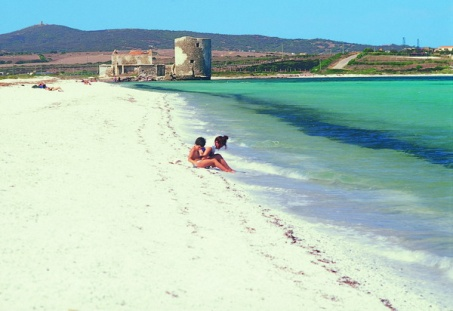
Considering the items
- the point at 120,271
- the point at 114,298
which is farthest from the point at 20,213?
the point at 114,298

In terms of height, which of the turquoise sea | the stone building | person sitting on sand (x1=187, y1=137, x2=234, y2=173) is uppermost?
the stone building

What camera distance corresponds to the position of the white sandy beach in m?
4.26

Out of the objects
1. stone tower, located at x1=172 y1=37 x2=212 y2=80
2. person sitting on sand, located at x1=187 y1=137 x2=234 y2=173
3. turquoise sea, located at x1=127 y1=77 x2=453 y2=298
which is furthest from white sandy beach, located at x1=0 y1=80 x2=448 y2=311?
stone tower, located at x1=172 y1=37 x2=212 y2=80

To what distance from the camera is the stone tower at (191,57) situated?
244ft

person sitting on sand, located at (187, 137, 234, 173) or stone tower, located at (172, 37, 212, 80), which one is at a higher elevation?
stone tower, located at (172, 37, 212, 80)

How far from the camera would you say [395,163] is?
476 inches

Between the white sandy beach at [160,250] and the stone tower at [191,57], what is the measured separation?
66293 millimetres

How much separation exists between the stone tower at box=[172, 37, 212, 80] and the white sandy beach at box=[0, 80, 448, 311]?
217ft

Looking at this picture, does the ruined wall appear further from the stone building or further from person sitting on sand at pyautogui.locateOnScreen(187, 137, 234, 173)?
person sitting on sand at pyautogui.locateOnScreen(187, 137, 234, 173)

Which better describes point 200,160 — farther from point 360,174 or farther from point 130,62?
point 130,62

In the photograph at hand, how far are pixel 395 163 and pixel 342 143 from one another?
11.1 feet

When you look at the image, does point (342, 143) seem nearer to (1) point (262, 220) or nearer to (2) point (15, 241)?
(1) point (262, 220)

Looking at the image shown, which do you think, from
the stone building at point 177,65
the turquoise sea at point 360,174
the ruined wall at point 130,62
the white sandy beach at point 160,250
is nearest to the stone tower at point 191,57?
the stone building at point 177,65

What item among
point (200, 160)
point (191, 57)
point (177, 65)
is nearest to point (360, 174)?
point (200, 160)
